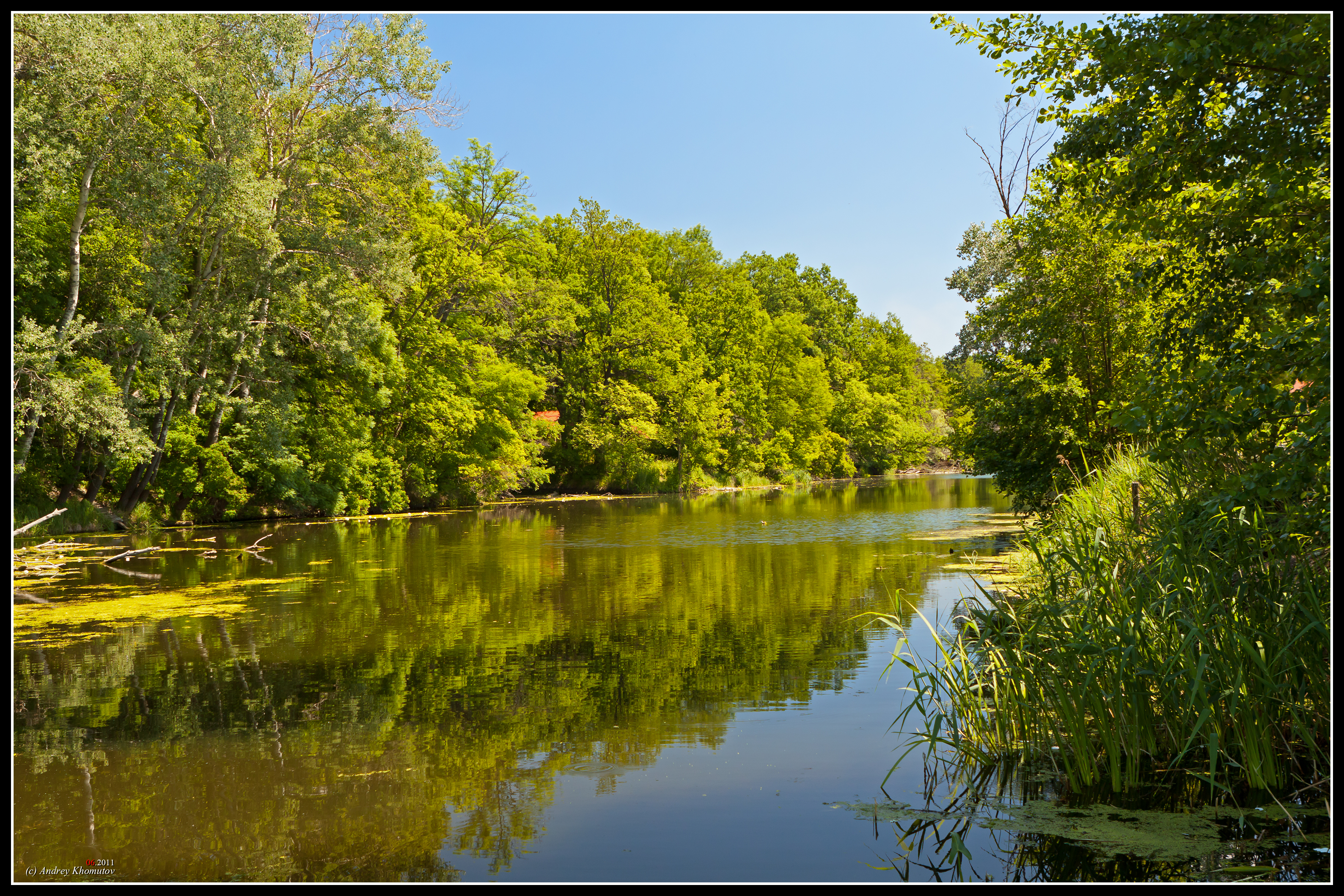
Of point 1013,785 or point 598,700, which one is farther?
point 598,700

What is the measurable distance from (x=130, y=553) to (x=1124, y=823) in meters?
14.2

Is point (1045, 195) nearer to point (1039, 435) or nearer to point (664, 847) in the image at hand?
point (1039, 435)

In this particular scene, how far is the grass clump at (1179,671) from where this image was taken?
4.96 meters

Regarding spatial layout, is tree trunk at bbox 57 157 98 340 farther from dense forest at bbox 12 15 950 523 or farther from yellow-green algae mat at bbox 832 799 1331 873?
yellow-green algae mat at bbox 832 799 1331 873

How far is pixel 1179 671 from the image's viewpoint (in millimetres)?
5371

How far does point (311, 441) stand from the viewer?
28.1 meters

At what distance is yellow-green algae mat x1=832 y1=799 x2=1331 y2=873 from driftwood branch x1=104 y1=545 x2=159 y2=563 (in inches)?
466

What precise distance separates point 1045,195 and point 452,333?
75.2 feet

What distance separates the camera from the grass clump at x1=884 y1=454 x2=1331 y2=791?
496cm

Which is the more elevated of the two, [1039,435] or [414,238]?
[414,238]

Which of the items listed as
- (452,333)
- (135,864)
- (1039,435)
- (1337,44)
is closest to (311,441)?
(452,333)

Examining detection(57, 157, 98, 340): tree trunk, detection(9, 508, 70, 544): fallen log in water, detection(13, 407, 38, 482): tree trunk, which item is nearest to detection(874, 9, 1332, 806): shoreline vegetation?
detection(9, 508, 70, 544): fallen log in water

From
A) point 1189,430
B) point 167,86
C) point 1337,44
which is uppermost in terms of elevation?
point 167,86

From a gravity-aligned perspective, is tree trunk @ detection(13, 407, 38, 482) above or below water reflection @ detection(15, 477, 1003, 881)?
above
